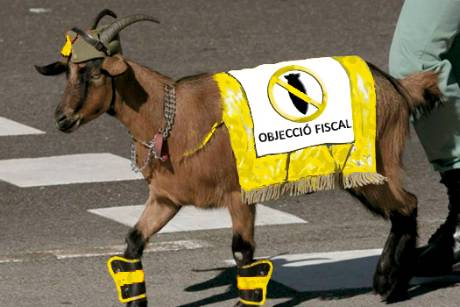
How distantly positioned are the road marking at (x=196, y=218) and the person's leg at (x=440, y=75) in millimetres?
1418

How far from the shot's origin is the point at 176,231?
30.3 feet

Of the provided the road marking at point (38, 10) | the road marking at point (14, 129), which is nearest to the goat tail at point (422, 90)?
the road marking at point (14, 129)

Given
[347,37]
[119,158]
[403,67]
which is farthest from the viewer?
[347,37]

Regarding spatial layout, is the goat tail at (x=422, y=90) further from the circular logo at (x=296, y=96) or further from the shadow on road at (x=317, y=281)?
the shadow on road at (x=317, y=281)

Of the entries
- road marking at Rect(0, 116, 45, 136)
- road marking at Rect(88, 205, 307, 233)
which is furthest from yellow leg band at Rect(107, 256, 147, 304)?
road marking at Rect(0, 116, 45, 136)

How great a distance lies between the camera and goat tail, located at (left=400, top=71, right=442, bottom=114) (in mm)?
7859

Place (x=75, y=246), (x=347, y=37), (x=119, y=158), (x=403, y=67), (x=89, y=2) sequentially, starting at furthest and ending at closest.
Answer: (x=89, y=2) → (x=347, y=37) → (x=119, y=158) → (x=75, y=246) → (x=403, y=67)

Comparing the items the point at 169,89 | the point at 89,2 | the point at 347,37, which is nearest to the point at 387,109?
the point at 169,89

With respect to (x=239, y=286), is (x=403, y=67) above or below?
above

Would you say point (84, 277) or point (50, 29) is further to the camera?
point (50, 29)

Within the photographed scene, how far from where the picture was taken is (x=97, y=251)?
8797 mm

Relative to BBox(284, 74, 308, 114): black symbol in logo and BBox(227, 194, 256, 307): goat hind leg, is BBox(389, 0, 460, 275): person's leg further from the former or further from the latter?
BBox(227, 194, 256, 307): goat hind leg

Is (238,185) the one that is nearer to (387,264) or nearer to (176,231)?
(387,264)

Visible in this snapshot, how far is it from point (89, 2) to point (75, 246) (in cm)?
725
